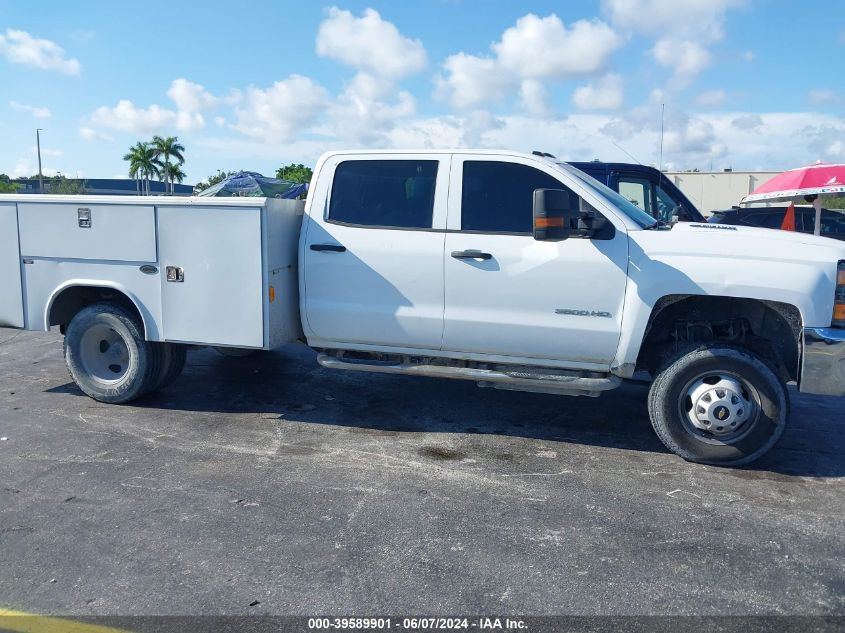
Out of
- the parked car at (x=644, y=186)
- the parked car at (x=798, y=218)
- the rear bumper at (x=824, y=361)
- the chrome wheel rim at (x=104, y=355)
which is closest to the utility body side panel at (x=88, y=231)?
the chrome wheel rim at (x=104, y=355)

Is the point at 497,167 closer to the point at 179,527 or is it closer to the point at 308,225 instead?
the point at 308,225

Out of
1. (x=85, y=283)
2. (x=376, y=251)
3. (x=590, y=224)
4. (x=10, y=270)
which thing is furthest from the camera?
(x=10, y=270)

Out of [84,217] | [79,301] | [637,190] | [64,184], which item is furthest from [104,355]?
[64,184]

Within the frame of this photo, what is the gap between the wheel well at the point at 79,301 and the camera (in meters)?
6.31

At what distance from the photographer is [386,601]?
3365mm

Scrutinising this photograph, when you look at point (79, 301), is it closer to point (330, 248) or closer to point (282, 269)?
point (282, 269)

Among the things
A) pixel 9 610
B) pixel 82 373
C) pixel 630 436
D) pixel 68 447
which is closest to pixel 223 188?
pixel 82 373

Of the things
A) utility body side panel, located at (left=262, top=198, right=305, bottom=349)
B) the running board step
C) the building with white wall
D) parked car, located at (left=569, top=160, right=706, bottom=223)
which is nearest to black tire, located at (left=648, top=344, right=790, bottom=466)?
the running board step

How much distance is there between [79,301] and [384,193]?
302cm

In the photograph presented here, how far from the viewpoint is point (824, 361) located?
15.7ft

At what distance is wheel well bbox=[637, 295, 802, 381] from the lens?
5184mm

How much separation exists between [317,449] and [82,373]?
8.23ft

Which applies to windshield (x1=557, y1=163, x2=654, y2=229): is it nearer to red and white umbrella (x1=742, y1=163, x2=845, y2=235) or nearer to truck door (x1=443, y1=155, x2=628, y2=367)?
truck door (x1=443, y1=155, x2=628, y2=367)

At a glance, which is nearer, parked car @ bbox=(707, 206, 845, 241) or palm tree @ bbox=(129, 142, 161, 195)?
parked car @ bbox=(707, 206, 845, 241)
